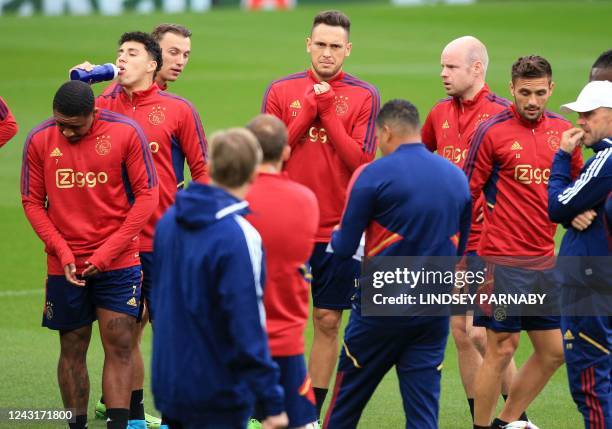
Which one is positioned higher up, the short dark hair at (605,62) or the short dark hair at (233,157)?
the short dark hair at (605,62)

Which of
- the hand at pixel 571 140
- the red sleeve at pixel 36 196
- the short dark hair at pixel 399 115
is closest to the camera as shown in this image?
the short dark hair at pixel 399 115

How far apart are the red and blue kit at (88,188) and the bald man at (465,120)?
240 cm

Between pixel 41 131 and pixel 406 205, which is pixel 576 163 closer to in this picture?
pixel 406 205

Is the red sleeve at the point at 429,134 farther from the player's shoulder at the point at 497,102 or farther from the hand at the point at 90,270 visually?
the hand at the point at 90,270

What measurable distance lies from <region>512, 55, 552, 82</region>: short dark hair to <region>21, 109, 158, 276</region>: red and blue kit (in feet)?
8.60

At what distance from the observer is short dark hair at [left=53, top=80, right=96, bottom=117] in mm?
7879

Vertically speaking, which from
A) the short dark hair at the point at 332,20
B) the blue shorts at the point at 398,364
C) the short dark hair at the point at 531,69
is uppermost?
the short dark hair at the point at 332,20

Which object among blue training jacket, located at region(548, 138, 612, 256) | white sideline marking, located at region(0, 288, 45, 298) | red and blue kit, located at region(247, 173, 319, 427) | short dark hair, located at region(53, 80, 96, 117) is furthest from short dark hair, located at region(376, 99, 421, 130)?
white sideline marking, located at region(0, 288, 45, 298)

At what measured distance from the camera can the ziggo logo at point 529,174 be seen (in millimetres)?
8406

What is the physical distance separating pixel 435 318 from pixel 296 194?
1.27 m

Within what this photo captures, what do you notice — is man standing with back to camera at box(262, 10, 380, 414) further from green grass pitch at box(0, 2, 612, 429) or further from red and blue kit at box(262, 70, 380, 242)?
green grass pitch at box(0, 2, 612, 429)

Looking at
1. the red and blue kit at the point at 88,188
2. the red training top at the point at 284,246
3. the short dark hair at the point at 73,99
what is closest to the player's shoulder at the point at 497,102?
the red and blue kit at the point at 88,188

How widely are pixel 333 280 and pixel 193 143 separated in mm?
1450

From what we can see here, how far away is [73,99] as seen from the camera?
7.89 m
